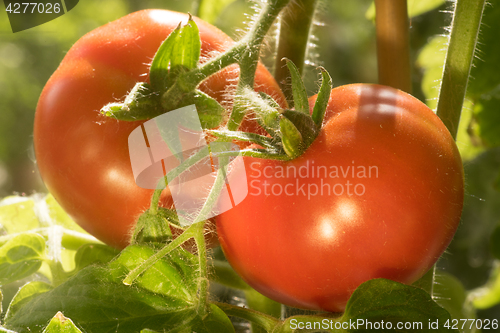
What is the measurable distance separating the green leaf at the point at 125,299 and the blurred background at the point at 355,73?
139mm

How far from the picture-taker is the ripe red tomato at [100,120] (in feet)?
0.79

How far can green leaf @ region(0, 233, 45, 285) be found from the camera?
0.29 meters

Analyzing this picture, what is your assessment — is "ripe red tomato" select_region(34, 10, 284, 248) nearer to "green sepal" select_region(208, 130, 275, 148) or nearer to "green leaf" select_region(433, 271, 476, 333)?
"green sepal" select_region(208, 130, 275, 148)

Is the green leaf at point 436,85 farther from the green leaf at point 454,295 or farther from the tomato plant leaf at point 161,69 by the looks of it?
the tomato plant leaf at point 161,69

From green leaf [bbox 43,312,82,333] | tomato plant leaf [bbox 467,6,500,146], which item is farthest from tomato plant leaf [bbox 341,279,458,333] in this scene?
tomato plant leaf [bbox 467,6,500,146]

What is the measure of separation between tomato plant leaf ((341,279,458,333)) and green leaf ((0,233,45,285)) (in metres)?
0.20

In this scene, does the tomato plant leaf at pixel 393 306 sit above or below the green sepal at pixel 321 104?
below

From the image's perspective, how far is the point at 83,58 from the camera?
0.26 metres

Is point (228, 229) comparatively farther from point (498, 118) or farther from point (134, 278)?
point (498, 118)

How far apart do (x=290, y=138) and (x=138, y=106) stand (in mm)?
78

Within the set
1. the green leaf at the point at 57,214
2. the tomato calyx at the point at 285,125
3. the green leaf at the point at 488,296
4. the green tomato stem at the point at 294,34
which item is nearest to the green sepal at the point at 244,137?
the tomato calyx at the point at 285,125

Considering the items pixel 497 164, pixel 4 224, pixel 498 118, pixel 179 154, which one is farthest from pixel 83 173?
pixel 497 164

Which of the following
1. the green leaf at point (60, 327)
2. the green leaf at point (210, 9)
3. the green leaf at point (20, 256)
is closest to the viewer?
the green leaf at point (60, 327)

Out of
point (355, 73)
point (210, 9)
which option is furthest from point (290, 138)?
point (355, 73)
